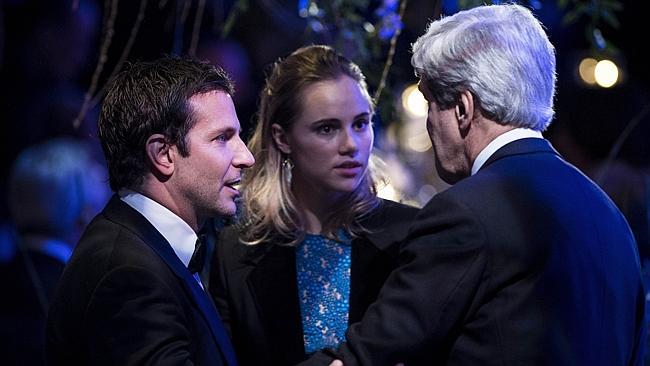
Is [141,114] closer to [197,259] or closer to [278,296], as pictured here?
[197,259]

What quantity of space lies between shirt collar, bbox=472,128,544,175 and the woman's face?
2.54 ft

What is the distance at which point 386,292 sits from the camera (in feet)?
7.95

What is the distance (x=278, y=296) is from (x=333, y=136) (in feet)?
1.76

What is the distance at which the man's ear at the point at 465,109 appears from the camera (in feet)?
8.05

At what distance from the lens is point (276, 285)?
3.22m

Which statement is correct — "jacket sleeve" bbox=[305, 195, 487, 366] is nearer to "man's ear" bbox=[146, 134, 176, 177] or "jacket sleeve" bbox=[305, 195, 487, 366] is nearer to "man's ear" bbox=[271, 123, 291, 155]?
"man's ear" bbox=[146, 134, 176, 177]

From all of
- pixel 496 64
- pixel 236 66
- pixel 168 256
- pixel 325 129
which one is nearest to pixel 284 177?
pixel 325 129

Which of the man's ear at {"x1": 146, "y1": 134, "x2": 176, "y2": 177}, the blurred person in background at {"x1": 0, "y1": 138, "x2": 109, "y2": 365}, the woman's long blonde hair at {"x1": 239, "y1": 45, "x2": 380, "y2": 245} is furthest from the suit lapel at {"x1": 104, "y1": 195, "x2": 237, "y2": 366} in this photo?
the blurred person in background at {"x1": 0, "y1": 138, "x2": 109, "y2": 365}

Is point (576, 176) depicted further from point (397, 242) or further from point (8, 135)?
point (8, 135)

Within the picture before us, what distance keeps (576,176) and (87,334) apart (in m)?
1.19

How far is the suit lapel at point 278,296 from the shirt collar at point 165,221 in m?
0.68

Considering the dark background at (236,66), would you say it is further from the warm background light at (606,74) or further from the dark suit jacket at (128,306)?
the dark suit jacket at (128,306)

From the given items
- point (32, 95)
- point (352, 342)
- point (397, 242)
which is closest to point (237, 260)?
point (397, 242)

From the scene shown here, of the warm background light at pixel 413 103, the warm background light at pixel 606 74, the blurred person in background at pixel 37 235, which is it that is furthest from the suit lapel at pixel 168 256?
the warm background light at pixel 413 103
